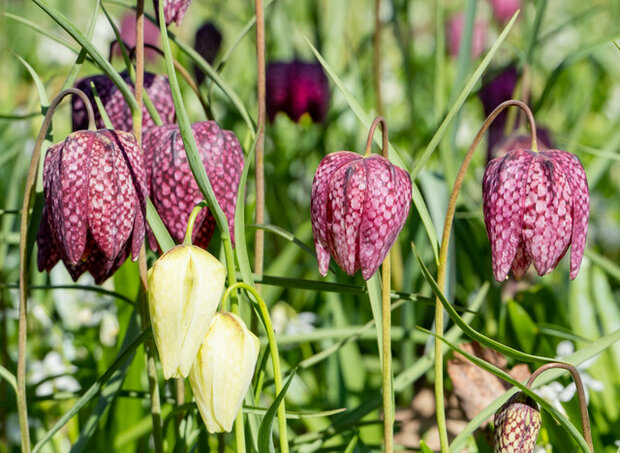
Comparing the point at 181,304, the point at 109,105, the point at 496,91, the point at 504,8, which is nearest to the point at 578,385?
the point at 181,304

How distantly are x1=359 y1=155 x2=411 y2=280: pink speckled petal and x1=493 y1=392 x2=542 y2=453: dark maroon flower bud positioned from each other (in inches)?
8.7

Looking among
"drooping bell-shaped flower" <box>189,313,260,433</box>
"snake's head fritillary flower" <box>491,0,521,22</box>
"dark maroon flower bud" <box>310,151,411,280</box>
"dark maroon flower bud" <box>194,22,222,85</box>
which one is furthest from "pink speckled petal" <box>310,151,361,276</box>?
"snake's head fritillary flower" <box>491,0,521,22</box>

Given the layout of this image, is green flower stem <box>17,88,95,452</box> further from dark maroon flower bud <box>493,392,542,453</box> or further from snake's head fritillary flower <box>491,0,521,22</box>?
snake's head fritillary flower <box>491,0,521,22</box>

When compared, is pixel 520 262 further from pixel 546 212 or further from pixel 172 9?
pixel 172 9

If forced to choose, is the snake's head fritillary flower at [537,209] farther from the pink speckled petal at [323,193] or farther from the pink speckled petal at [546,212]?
the pink speckled petal at [323,193]

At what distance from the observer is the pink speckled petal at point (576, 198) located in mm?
929

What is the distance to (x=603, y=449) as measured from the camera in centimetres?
138

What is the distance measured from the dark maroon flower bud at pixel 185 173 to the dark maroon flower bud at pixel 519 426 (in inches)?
16.3

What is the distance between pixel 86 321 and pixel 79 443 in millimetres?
812

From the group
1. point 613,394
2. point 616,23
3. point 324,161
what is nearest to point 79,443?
point 324,161

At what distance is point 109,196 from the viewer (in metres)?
0.93

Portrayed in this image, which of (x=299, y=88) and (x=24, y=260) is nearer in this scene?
(x=24, y=260)

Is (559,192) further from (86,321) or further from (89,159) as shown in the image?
(86,321)

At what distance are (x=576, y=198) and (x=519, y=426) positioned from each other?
10.1 inches
